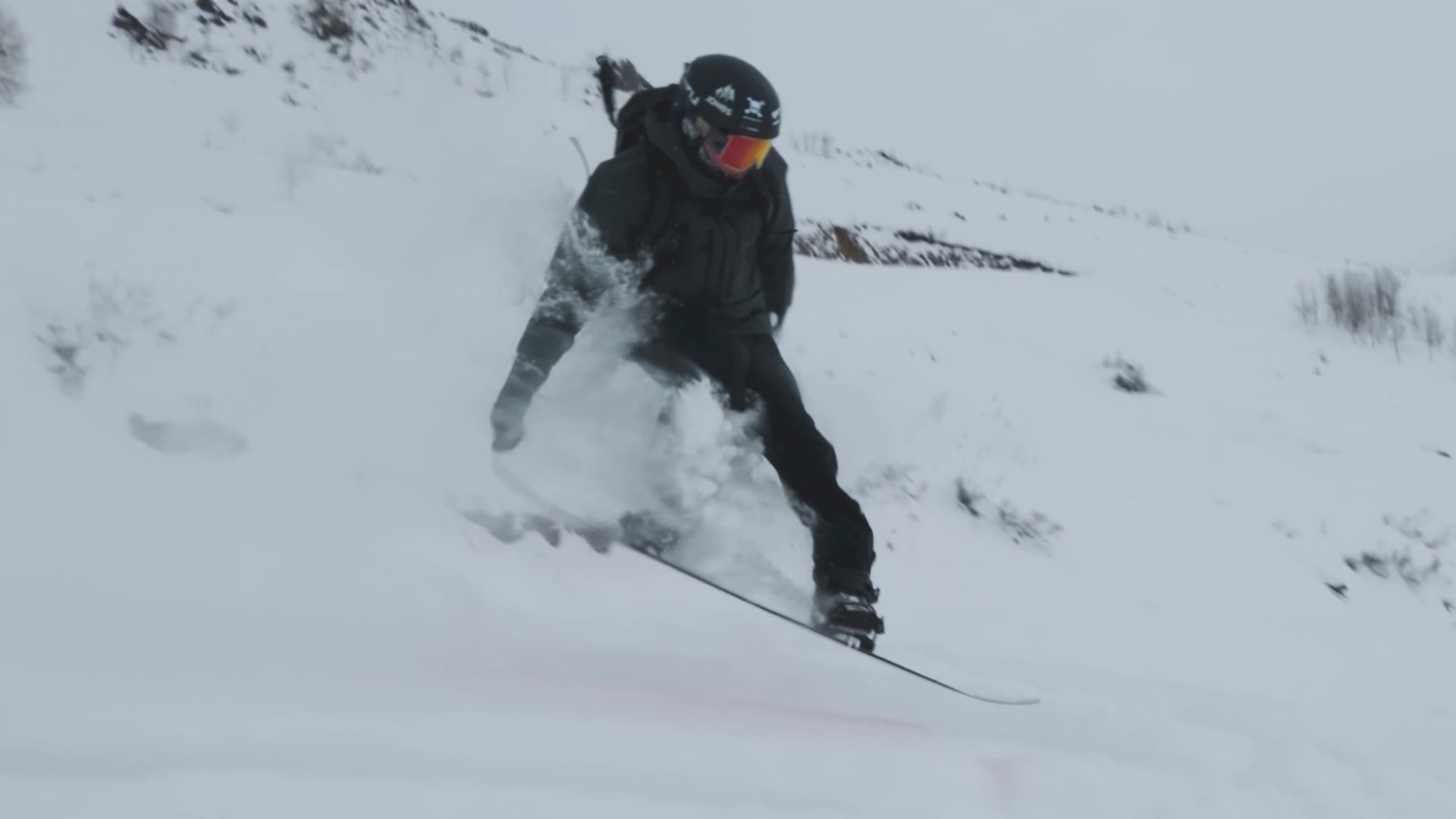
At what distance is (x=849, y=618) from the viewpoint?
8.18ft

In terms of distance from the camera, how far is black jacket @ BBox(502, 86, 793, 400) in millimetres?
2557

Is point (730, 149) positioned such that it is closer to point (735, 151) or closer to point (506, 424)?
point (735, 151)

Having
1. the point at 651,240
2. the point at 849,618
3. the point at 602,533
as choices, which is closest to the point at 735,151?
the point at 651,240

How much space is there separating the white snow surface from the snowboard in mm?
45

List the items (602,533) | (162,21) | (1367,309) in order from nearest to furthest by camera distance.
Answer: (602,533) → (162,21) → (1367,309)

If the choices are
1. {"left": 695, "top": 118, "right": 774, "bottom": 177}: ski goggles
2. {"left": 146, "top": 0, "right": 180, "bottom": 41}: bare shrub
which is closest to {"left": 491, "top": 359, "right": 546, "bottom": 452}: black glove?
{"left": 695, "top": 118, "right": 774, "bottom": 177}: ski goggles

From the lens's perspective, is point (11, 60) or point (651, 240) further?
point (11, 60)

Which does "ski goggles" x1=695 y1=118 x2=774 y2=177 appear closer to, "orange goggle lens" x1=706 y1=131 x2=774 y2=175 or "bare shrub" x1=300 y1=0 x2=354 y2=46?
"orange goggle lens" x1=706 y1=131 x2=774 y2=175

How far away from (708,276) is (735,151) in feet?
1.22

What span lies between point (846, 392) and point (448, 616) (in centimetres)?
233

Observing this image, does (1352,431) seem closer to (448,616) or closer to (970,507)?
(970,507)

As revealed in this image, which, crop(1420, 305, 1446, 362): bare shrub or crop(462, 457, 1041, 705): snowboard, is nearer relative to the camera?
crop(462, 457, 1041, 705): snowboard

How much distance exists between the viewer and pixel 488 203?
12.9ft

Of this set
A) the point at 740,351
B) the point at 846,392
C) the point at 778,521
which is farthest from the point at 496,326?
the point at 846,392
